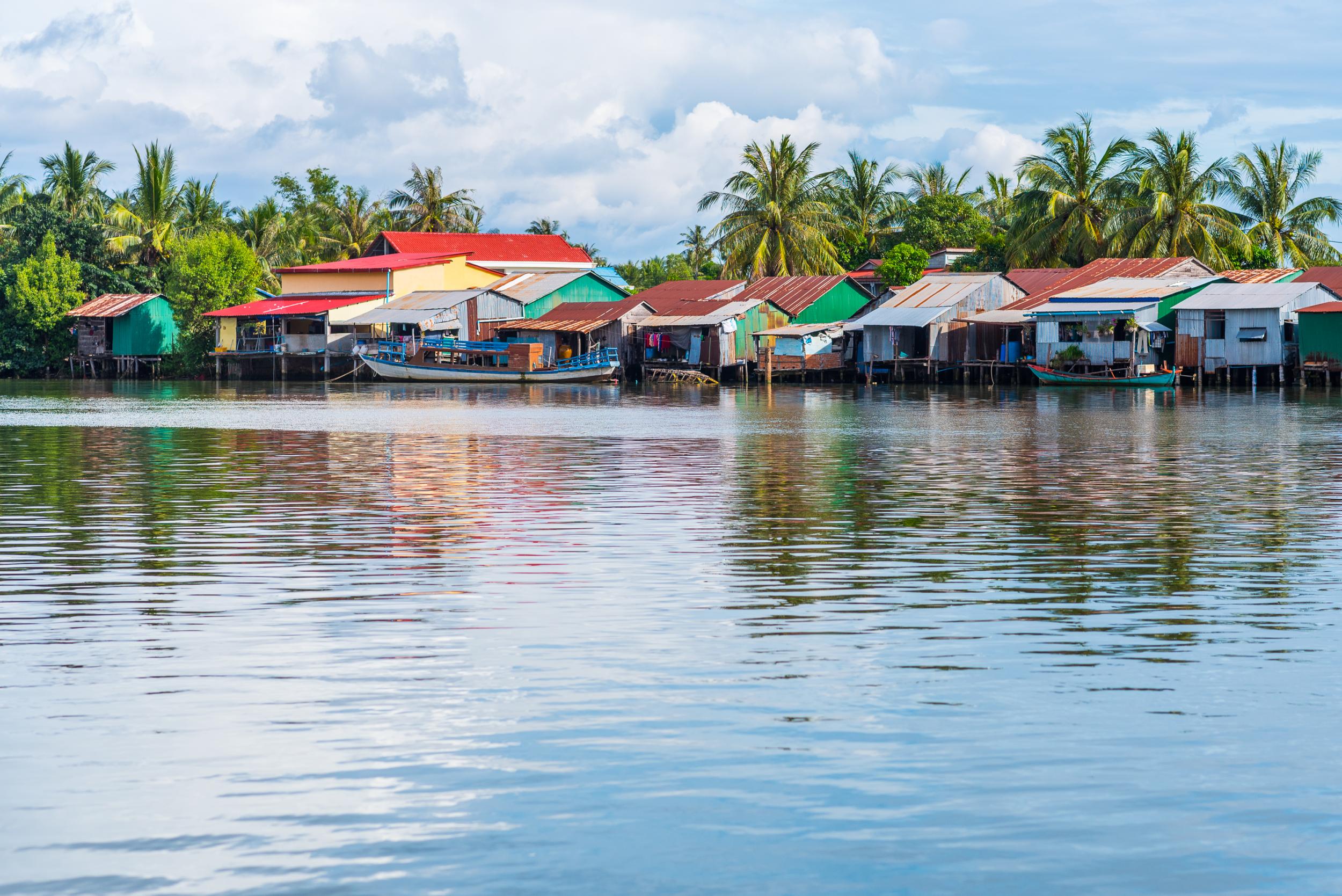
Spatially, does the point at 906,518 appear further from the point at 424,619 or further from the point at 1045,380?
the point at 1045,380

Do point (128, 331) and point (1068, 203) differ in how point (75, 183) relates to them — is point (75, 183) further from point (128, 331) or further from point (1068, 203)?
point (1068, 203)

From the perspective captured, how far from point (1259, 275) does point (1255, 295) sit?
3394 mm

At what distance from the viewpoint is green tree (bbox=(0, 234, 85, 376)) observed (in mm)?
72250

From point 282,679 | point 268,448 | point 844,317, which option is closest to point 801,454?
point 268,448

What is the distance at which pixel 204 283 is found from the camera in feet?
231

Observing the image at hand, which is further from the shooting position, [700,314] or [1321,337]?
[700,314]

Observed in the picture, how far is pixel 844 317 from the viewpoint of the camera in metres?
63.1

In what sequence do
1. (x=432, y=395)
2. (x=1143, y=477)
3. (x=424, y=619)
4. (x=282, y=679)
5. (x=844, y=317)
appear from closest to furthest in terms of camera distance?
1. (x=282, y=679)
2. (x=424, y=619)
3. (x=1143, y=477)
4. (x=432, y=395)
5. (x=844, y=317)

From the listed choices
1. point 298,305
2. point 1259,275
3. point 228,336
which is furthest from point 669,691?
point 228,336

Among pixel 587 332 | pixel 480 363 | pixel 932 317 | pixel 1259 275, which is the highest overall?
pixel 1259 275

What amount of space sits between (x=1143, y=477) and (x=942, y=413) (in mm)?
16781

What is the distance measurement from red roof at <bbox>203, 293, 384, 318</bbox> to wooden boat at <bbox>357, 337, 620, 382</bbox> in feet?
9.96

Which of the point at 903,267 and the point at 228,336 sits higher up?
the point at 903,267

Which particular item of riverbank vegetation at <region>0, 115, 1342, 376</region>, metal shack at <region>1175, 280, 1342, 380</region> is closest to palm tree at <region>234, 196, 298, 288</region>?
riverbank vegetation at <region>0, 115, 1342, 376</region>
